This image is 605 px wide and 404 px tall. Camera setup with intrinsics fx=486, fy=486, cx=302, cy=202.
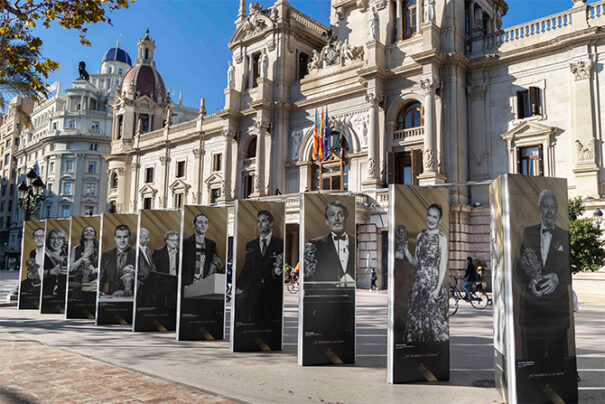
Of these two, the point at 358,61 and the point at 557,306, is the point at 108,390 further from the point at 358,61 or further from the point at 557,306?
the point at 358,61

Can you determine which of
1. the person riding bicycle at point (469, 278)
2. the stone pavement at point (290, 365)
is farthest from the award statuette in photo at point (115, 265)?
the person riding bicycle at point (469, 278)

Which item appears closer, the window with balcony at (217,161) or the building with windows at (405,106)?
the building with windows at (405,106)

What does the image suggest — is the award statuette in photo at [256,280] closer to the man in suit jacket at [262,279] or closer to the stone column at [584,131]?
the man in suit jacket at [262,279]

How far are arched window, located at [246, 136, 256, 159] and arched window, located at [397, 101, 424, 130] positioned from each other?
11.4 metres

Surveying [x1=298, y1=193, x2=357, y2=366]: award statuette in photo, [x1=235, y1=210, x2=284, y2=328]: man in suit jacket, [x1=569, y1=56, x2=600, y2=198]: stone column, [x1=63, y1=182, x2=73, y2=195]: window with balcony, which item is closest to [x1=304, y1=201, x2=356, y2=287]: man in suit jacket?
[x1=298, y1=193, x2=357, y2=366]: award statuette in photo

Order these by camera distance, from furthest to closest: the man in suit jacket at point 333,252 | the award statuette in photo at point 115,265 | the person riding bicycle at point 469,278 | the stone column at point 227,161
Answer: the stone column at point 227,161 < the person riding bicycle at point 469,278 < the award statuette in photo at point 115,265 < the man in suit jacket at point 333,252

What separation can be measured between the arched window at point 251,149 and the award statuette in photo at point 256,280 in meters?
25.3

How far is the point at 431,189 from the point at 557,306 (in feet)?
8.11

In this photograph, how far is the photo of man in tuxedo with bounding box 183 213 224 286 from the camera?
429 inches

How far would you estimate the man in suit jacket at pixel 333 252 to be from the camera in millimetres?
8680

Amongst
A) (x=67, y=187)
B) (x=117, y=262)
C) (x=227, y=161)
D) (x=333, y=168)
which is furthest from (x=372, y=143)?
(x=67, y=187)

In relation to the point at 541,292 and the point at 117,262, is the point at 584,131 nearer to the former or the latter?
the point at 541,292

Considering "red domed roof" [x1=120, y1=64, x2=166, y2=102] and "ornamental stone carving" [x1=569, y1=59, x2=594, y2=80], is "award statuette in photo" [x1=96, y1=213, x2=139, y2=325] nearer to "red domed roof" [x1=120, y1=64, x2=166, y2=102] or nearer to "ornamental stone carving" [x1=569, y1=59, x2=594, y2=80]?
"ornamental stone carving" [x1=569, y1=59, x2=594, y2=80]

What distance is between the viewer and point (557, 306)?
627 centimetres
